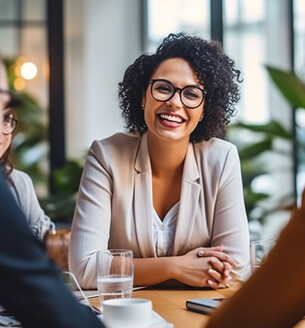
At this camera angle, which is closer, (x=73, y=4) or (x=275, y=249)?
(x=275, y=249)

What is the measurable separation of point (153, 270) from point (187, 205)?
33 cm

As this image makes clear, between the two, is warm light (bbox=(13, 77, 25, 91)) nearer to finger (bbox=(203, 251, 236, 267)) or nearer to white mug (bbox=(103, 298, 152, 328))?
finger (bbox=(203, 251, 236, 267))

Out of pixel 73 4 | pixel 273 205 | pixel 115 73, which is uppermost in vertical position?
pixel 73 4

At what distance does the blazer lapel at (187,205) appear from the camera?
7.99 feet

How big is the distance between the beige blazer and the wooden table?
231 millimetres

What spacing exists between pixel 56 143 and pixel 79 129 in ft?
1.19

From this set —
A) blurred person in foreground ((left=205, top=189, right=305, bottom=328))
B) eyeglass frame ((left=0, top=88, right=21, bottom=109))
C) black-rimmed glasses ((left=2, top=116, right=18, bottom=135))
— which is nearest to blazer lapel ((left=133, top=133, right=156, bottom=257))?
black-rimmed glasses ((left=2, top=116, right=18, bottom=135))

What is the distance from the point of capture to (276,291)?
4.01 feet

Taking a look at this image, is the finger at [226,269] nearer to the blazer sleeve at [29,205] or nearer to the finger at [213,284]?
the finger at [213,284]

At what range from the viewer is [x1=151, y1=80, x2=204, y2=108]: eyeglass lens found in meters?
2.48

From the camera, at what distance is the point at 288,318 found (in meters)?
1.29

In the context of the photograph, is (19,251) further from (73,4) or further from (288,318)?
(73,4)

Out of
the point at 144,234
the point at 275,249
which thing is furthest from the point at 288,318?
the point at 144,234

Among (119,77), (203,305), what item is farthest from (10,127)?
(119,77)
